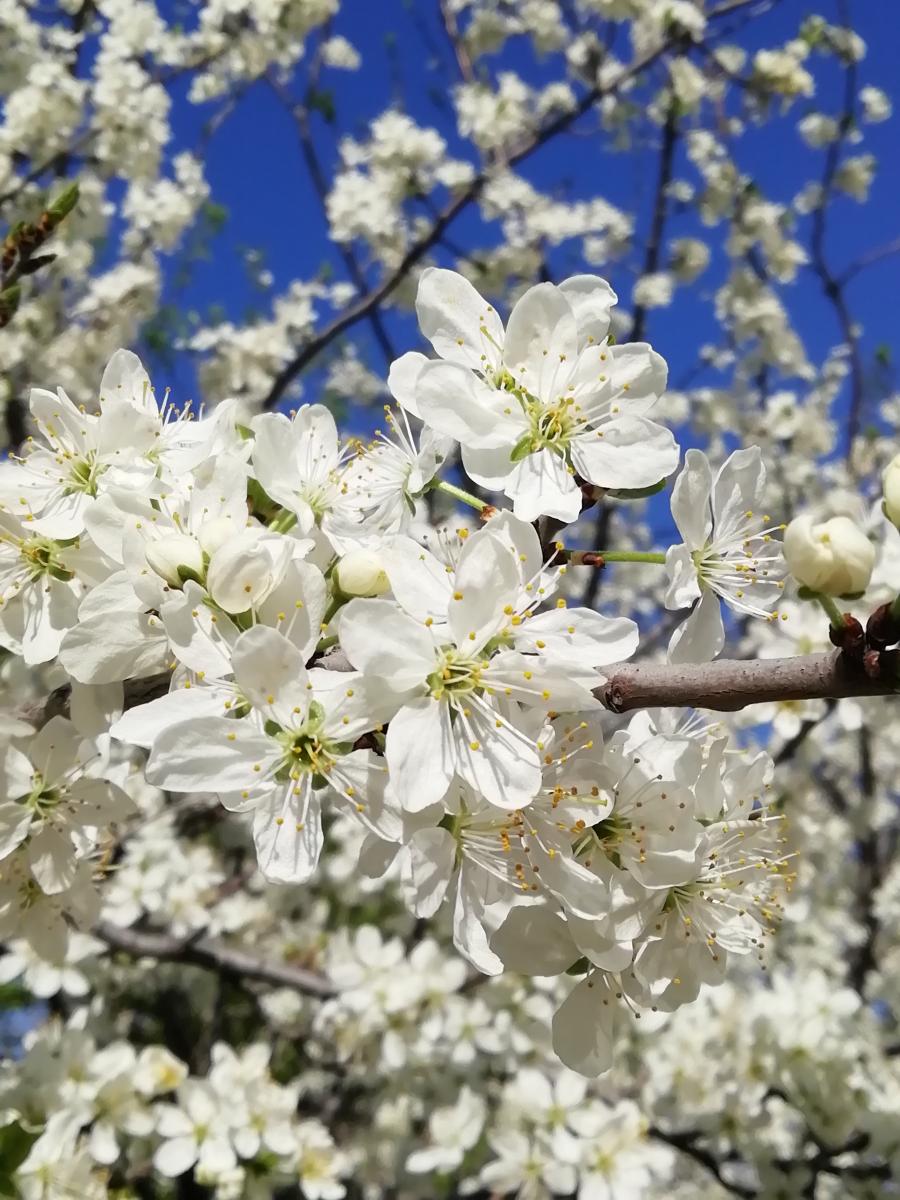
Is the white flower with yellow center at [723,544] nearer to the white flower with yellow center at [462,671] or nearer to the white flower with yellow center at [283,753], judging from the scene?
the white flower with yellow center at [462,671]

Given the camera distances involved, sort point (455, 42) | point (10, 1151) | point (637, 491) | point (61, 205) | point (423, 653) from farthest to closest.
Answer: point (455, 42)
point (61, 205)
point (10, 1151)
point (637, 491)
point (423, 653)

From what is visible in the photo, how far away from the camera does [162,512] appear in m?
1.18

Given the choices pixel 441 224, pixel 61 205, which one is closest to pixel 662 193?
pixel 441 224

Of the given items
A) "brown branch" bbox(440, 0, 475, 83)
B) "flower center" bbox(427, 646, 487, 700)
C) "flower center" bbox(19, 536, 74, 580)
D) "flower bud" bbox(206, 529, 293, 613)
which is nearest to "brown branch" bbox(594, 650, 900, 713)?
"flower center" bbox(427, 646, 487, 700)

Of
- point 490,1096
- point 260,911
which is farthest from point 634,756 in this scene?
point 260,911

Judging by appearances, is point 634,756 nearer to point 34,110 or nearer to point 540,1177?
point 540,1177

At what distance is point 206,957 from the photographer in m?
3.13

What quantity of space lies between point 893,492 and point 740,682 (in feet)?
0.91

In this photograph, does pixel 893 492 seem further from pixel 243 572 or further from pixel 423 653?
pixel 243 572

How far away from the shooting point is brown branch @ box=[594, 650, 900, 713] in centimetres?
101

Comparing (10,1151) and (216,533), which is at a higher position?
(216,533)

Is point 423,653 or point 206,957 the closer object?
point 423,653

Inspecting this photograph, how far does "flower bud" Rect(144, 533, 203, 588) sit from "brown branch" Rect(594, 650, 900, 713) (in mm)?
480

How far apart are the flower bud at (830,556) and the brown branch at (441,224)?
3.17 metres
